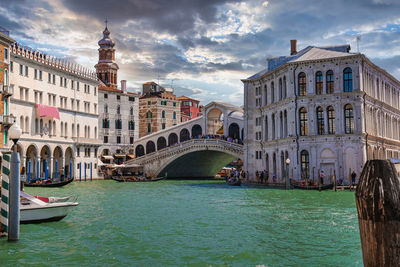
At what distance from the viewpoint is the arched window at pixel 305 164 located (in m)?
27.5

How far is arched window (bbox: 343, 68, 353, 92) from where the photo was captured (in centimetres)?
2709

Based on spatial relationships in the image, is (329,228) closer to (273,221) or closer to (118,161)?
(273,221)

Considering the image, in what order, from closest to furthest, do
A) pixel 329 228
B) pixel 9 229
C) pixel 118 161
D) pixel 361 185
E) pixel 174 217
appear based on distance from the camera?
1. pixel 361 185
2. pixel 9 229
3. pixel 329 228
4. pixel 174 217
5. pixel 118 161

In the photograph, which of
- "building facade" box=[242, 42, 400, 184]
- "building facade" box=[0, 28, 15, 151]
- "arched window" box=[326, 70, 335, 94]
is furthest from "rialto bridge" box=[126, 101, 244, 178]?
"building facade" box=[0, 28, 15, 151]

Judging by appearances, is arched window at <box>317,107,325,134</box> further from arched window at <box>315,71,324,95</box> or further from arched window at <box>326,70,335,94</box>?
arched window at <box>326,70,335,94</box>

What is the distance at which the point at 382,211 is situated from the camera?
274 cm

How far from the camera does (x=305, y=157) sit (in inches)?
1094

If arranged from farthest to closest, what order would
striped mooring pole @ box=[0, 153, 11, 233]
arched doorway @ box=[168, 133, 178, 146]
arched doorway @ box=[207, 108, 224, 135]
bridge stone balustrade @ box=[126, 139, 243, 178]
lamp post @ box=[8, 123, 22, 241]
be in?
1. arched doorway @ box=[168, 133, 178, 146]
2. arched doorway @ box=[207, 108, 224, 135]
3. bridge stone balustrade @ box=[126, 139, 243, 178]
4. striped mooring pole @ box=[0, 153, 11, 233]
5. lamp post @ box=[8, 123, 22, 241]

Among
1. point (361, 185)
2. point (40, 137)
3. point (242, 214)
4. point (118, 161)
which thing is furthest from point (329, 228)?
point (118, 161)

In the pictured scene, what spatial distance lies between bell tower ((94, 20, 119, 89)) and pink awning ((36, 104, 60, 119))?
17604 millimetres

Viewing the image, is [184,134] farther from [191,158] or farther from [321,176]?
[321,176]

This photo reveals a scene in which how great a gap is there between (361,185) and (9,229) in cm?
738

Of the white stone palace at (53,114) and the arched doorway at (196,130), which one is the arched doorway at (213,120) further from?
the white stone palace at (53,114)

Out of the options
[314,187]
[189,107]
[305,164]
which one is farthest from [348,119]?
[189,107]
